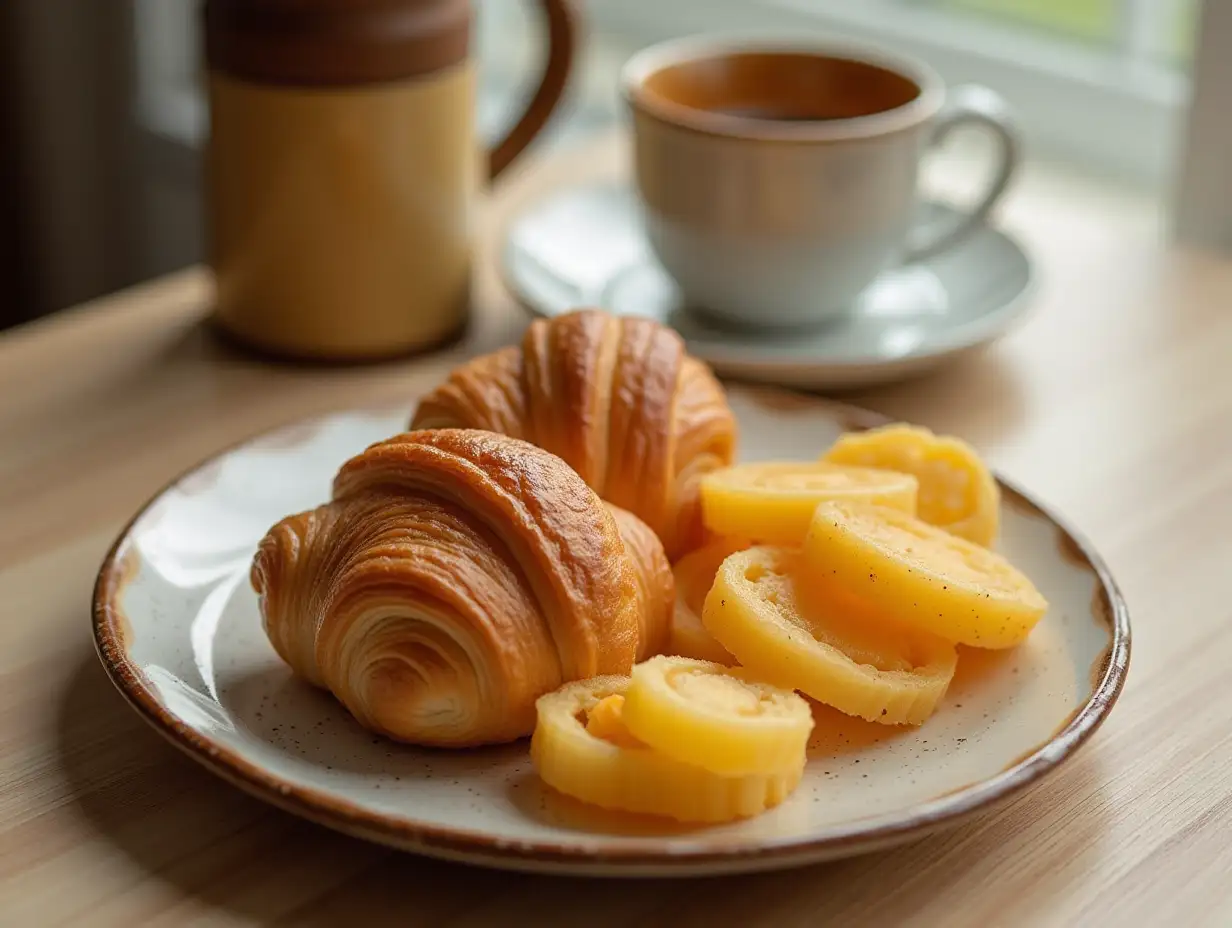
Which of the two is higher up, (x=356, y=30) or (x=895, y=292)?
(x=356, y=30)

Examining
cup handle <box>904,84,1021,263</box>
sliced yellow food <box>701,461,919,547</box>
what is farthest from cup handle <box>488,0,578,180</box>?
sliced yellow food <box>701,461,919,547</box>

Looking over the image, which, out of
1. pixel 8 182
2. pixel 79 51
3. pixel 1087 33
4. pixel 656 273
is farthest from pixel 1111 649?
pixel 8 182

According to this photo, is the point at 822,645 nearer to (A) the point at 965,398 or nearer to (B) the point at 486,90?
(A) the point at 965,398

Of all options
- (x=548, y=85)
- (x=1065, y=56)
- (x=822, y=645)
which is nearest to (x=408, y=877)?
(x=822, y=645)

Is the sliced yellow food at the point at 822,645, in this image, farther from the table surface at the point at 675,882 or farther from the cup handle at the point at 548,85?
the cup handle at the point at 548,85

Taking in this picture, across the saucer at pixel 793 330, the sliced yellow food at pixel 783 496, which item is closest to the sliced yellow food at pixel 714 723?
the sliced yellow food at pixel 783 496

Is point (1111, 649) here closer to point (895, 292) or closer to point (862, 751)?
point (862, 751)

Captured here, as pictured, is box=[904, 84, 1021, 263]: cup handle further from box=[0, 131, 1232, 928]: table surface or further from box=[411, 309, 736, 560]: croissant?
box=[411, 309, 736, 560]: croissant
